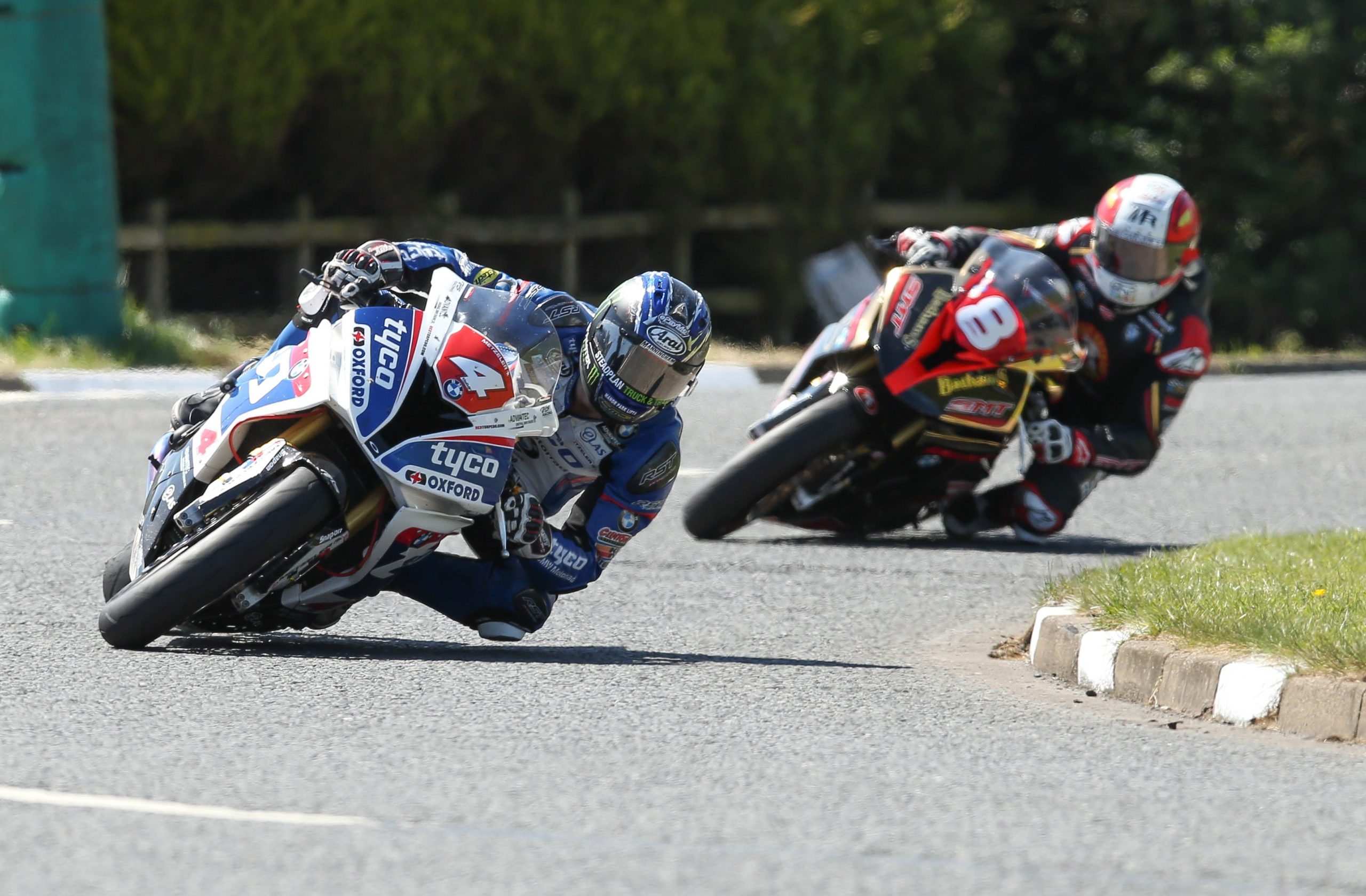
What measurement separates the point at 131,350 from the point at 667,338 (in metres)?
8.20

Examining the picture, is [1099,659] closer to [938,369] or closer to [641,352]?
[641,352]

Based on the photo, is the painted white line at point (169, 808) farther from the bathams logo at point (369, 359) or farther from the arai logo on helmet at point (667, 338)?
the arai logo on helmet at point (667, 338)

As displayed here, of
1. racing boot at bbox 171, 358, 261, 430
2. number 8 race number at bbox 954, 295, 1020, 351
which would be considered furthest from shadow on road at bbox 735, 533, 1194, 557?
racing boot at bbox 171, 358, 261, 430

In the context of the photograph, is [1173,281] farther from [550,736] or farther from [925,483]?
[550,736]

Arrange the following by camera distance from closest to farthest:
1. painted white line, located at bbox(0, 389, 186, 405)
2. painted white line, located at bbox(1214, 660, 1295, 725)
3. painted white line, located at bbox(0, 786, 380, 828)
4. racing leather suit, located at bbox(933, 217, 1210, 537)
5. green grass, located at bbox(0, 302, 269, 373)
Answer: painted white line, located at bbox(0, 786, 380, 828) → painted white line, located at bbox(1214, 660, 1295, 725) → racing leather suit, located at bbox(933, 217, 1210, 537) → painted white line, located at bbox(0, 389, 186, 405) → green grass, located at bbox(0, 302, 269, 373)

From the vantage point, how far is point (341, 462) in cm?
635

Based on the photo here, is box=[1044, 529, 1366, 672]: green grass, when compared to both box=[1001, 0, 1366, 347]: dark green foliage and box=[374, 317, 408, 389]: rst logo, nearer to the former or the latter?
box=[374, 317, 408, 389]: rst logo

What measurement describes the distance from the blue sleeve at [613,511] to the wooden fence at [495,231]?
941cm

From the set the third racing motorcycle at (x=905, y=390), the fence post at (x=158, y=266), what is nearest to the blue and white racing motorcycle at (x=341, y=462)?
the third racing motorcycle at (x=905, y=390)

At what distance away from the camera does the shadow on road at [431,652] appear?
658 cm

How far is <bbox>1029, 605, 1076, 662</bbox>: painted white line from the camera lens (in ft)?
23.4

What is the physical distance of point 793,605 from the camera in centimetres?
828

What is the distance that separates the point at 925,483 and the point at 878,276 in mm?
8652

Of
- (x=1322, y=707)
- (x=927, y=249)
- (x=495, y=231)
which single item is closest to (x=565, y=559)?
(x=1322, y=707)
